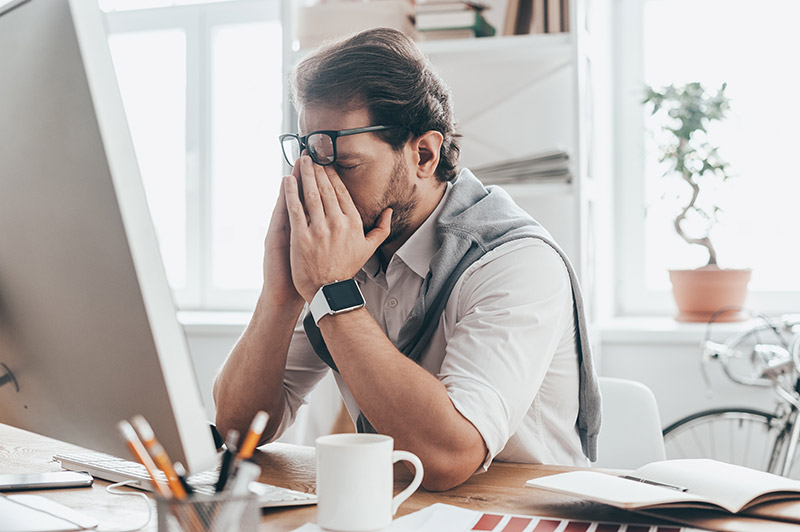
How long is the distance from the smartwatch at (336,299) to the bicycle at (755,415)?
56.0 inches

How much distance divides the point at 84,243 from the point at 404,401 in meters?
0.53

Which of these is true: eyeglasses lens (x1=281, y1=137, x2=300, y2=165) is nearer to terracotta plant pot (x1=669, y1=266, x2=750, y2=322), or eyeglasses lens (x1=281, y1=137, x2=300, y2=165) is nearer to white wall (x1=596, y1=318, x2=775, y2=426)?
white wall (x1=596, y1=318, x2=775, y2=426)

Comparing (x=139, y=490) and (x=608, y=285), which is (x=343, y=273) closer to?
(x=139, y=490)

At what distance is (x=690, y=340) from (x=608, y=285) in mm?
363

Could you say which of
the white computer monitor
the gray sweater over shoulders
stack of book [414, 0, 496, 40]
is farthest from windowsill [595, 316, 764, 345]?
the white computer monitor

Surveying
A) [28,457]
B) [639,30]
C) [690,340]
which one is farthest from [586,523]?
[639,30]

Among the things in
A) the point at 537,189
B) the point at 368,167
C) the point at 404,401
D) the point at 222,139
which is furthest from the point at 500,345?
the point at 222,139

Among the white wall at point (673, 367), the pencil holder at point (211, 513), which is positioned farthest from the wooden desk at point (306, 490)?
the white wall at point (673, 367)

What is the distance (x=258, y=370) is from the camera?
1.34 metres

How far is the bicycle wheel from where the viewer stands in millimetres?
2387

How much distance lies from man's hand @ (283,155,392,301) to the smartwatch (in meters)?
0.03

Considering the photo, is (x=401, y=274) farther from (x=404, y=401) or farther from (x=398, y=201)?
(x=404, y=401)

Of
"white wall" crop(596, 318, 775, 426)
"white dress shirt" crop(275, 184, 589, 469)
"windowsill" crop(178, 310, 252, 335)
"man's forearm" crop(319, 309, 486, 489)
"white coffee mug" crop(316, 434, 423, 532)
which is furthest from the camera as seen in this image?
"windowsill" crop(178, 310, 252, 335)

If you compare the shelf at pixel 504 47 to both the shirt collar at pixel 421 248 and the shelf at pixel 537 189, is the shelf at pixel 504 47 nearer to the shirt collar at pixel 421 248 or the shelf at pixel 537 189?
the shelf at pixel 537 189
